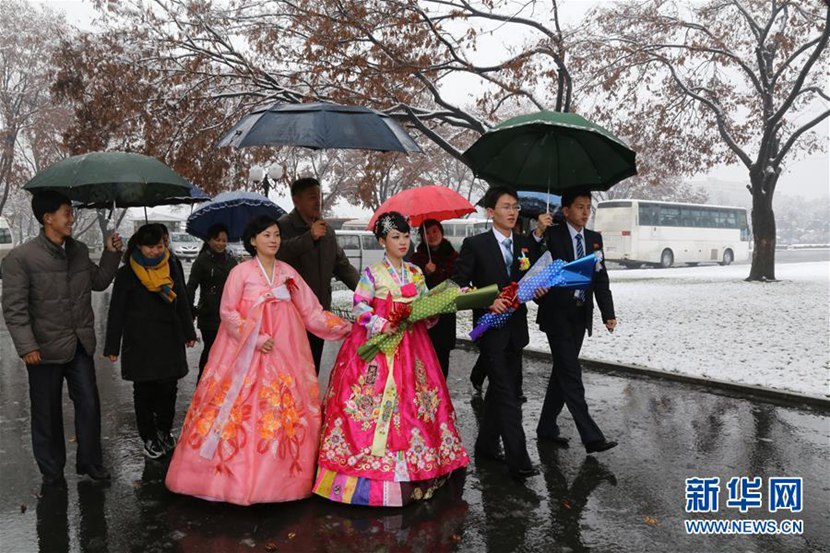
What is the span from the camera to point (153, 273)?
5215 millimetres

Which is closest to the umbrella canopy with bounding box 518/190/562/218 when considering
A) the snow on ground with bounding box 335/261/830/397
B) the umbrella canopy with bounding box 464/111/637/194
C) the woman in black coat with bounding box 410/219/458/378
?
the snow on ground with bounding box 335/261/830/397

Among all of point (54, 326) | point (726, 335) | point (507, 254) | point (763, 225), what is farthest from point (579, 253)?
point (763, 225)

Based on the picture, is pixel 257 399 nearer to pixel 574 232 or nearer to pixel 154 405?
pixel 154 405

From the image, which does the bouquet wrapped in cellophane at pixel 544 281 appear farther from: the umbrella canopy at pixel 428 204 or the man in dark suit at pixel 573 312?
the umbrella canopy at pixel 428 204

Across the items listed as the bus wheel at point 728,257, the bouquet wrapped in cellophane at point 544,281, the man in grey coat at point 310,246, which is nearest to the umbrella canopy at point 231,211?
the man in grey coat at point 310,246

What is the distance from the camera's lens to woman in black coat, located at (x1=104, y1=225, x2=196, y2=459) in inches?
204

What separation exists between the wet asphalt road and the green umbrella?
80.8 inches

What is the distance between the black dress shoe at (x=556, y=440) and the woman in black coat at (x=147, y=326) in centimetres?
292

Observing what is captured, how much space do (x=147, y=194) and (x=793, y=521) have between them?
5.06 m

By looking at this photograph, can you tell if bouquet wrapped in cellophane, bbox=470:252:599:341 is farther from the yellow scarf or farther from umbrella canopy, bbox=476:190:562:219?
umbrella canopy, bbox=476:190:562:219

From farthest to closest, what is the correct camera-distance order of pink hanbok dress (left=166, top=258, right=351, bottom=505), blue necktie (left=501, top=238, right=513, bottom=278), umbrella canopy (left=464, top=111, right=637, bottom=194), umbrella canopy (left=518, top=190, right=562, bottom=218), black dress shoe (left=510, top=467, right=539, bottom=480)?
umbrella canopy (left=518, top=190, right=562, bottom=218) < umbrella canopy (left=464, top=111, right=637, bottom=194) < blue necktie (left=501, top=238, right=513, bottom=278) < black dress shoe (left=510, top=467, right=539, bottom=480) < pink hanbok dress (left=166, top=258, right=351, bottom=505)

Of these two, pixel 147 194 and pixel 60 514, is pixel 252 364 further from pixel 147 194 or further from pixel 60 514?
pixel 147 194

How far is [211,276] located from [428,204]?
2.19m

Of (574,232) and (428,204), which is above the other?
(428,204)
